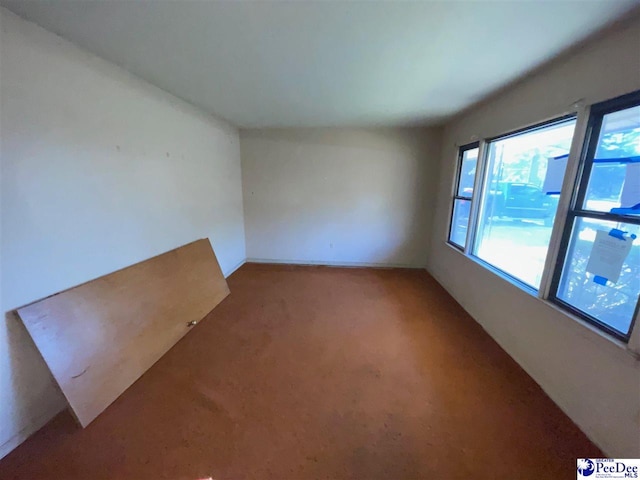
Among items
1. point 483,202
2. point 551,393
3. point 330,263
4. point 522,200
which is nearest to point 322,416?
point 551,393

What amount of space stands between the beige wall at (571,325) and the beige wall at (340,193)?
5.23ft

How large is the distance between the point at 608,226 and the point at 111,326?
A: 3.51 metres

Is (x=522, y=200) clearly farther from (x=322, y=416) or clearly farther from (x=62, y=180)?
(x=62, y=180)

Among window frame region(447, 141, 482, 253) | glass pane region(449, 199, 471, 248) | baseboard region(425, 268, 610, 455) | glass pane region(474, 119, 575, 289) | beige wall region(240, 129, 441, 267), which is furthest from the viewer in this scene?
beige wall region(240, 129, 441, 267)

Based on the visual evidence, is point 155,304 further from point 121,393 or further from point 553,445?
point 553,445

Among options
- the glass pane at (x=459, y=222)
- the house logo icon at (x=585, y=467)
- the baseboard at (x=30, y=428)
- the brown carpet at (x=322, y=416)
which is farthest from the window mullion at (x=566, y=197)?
the baseboard at (x=30, y=428)

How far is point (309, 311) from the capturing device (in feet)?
10.5

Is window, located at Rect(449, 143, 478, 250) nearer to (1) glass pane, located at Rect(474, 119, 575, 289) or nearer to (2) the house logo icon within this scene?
(1) glass pane, located at Rect(474, 119, 575, 289)

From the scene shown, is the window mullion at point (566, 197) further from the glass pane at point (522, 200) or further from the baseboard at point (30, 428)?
the baseboard at point (30, 428)

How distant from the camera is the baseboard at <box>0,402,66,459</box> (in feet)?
4.83

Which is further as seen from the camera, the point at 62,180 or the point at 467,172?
the point at 467,172

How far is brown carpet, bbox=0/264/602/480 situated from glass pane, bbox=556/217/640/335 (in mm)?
740

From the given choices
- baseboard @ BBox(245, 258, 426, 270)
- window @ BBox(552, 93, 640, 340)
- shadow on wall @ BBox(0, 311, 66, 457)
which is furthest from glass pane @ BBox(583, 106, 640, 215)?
shadow on wall @ BBox(0, 311, 66, 457)

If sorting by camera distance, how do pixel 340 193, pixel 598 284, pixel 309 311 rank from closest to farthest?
pixel 598 284
pixel 309 311
pixel 340 193
